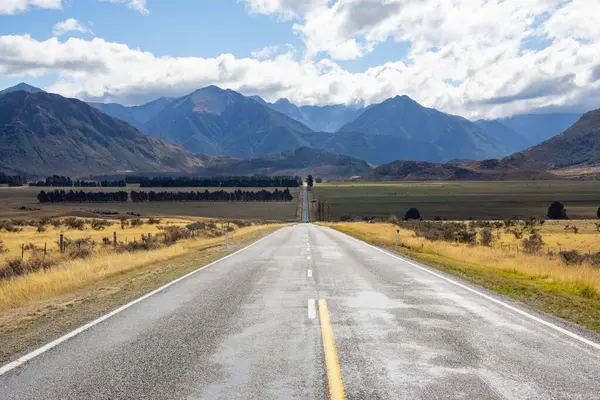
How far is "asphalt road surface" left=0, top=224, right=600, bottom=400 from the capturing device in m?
6.17

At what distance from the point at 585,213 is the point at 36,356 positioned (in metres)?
110

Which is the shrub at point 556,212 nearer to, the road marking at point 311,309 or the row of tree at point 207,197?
the road marking at point 311,309

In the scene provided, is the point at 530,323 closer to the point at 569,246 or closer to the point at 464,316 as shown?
the point at 464,316

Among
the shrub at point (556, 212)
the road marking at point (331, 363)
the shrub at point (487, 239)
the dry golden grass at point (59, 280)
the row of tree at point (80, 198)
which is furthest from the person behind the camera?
the row of tree at point (80, 198)

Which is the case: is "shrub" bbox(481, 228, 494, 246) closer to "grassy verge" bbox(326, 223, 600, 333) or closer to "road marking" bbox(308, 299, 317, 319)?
"grassy verge" bbox(326, 223, 600, 333)

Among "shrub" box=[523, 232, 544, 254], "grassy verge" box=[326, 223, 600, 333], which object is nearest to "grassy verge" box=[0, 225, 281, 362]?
"grassy verge" box=[326, 223, 600, 333]

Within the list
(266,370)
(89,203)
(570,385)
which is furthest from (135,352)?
(89,203)

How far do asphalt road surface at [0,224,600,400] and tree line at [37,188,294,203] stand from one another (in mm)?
159419

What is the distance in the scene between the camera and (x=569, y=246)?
1559 inches

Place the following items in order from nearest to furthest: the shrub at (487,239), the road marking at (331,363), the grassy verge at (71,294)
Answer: the road marking at (331,363) → the grassy verge at (71,294) → the shrub at (487,239)

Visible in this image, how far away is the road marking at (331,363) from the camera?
5.94 m

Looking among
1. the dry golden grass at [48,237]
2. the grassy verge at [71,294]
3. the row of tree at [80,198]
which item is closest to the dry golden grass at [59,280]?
the grassy verge at [71,294]

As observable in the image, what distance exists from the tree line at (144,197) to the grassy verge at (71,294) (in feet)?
490

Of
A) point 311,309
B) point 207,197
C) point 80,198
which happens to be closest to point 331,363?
point 311,309
